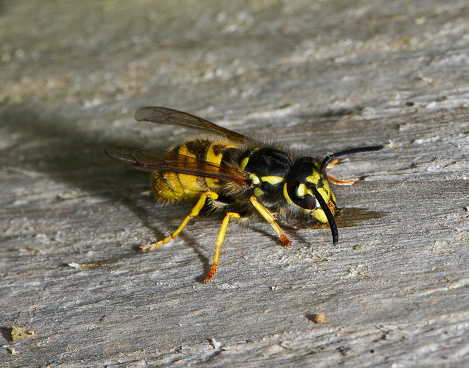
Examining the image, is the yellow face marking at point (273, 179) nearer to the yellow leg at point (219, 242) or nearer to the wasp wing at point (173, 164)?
the wasp wing at point (173, 164)

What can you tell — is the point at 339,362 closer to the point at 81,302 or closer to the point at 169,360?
the point at 169,360

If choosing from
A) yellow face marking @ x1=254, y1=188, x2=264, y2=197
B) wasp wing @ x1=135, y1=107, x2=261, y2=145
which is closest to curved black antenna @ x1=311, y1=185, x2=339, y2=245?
yellow face marking @ x1=254, y1=188, x2=264, y2=197

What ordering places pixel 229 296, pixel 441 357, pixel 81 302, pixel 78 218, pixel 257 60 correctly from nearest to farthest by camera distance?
1. pixel 441 357
2. pixel 229 296
3. pixel 81 302
4. pixel 78 218
5. pixel 257 60

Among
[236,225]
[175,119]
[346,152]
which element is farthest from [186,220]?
[346,152]

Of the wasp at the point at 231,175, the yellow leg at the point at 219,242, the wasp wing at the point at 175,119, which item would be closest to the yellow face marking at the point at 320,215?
the wasp at the point at 231,175

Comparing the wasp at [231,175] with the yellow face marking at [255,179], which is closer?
the wasp at [231,175]

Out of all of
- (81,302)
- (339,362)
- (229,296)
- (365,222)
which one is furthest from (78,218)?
(339,362)
